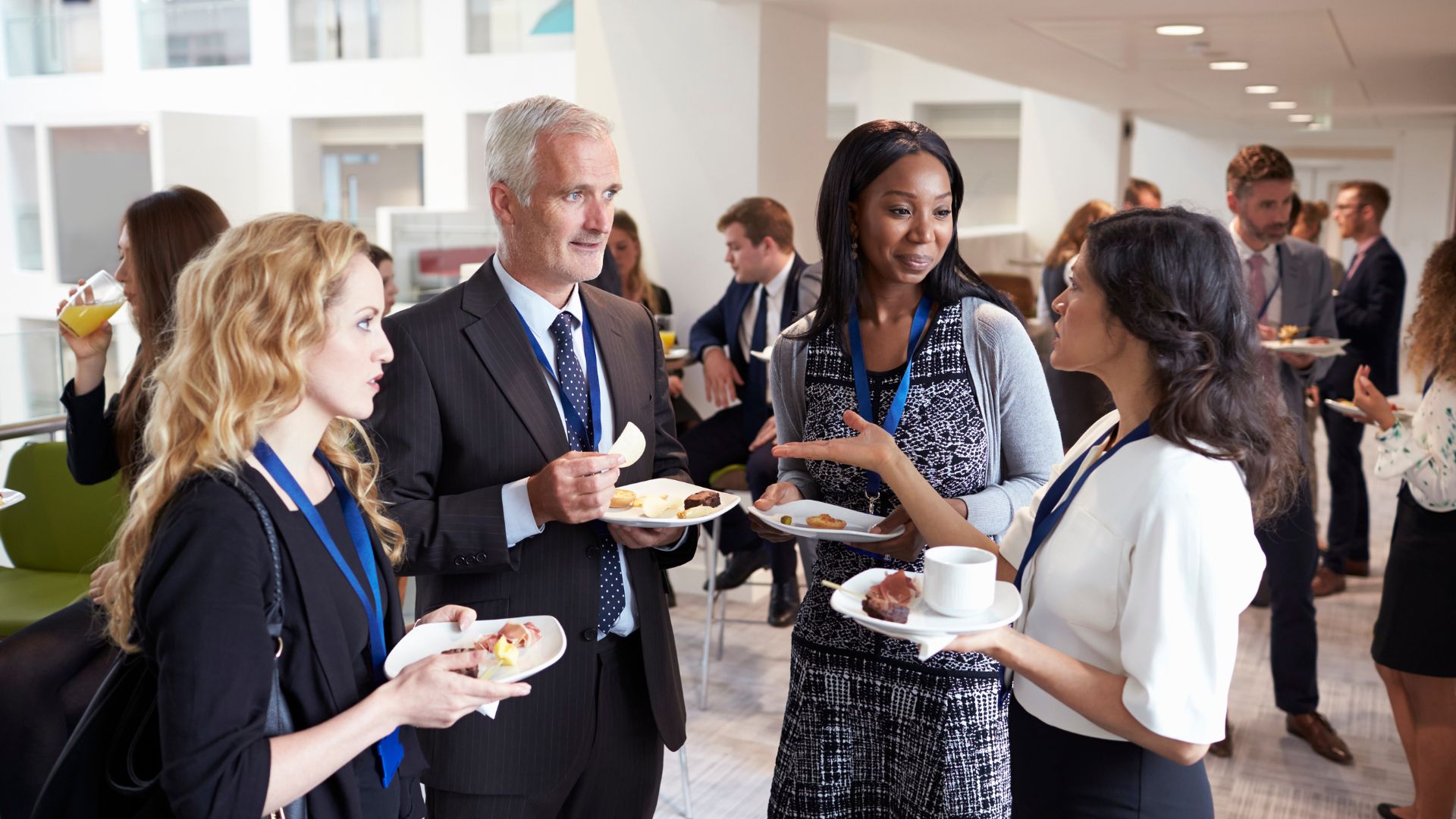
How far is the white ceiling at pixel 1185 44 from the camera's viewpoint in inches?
195

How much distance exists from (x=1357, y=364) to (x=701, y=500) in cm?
506

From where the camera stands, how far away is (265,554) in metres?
1.15

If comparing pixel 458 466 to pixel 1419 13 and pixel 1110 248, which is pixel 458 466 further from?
pixel 1419 13

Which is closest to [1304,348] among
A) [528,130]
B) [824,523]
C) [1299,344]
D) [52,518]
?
[1299,344]

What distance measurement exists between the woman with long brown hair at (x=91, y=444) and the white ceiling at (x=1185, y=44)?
10.2ft

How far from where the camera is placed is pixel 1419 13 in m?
4.82

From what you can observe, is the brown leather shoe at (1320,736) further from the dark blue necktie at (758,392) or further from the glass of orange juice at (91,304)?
the glass of orange juice at (91,304)

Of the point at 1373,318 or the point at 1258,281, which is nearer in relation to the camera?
the point at 1258,281

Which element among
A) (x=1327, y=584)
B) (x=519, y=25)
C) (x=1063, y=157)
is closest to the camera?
(x=1327, y=584)

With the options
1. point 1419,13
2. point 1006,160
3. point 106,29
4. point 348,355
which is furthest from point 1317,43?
point 106,29

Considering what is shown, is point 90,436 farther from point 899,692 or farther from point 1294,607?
point 1294,607

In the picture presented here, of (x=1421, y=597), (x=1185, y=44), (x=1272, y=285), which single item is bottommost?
(x=1421, y=597)

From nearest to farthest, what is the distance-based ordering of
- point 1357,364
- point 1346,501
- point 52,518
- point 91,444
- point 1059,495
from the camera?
point 1059,495 < point 91,444 < point 52,518 < point 1346,501 < point 1357,364

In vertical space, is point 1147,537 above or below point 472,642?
above
